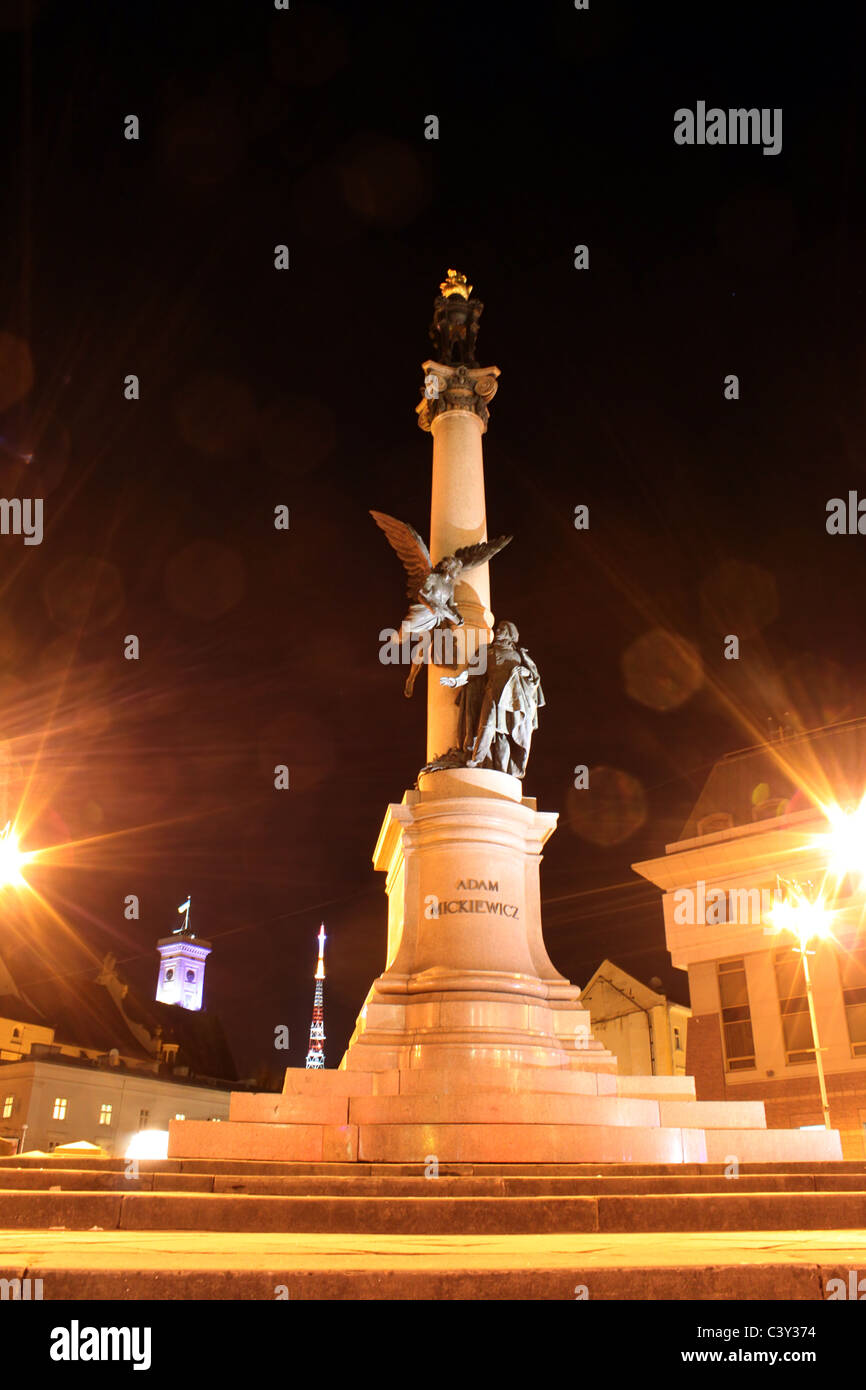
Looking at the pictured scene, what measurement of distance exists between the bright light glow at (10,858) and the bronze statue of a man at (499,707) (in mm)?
6943

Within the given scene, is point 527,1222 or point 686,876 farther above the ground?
point 686,876

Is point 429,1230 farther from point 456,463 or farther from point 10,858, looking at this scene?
point 456,463

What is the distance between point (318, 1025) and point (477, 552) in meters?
105

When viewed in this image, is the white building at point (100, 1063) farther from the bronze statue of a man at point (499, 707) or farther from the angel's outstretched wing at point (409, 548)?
the angel's outstretched wing at point (409, 548)

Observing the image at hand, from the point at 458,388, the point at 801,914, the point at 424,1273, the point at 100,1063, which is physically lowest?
the point at 424,1273

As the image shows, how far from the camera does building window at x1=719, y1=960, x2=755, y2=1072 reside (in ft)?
105

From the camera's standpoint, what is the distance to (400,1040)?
13766 millimetres

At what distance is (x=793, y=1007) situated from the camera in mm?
31234

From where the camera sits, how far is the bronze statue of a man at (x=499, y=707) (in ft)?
53.5

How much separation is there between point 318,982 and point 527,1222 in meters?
107

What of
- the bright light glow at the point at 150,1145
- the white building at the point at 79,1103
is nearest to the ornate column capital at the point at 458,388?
the bright light glow at the point at 150,1145

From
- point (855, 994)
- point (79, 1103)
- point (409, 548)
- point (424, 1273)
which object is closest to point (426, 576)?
point (409, 548)
